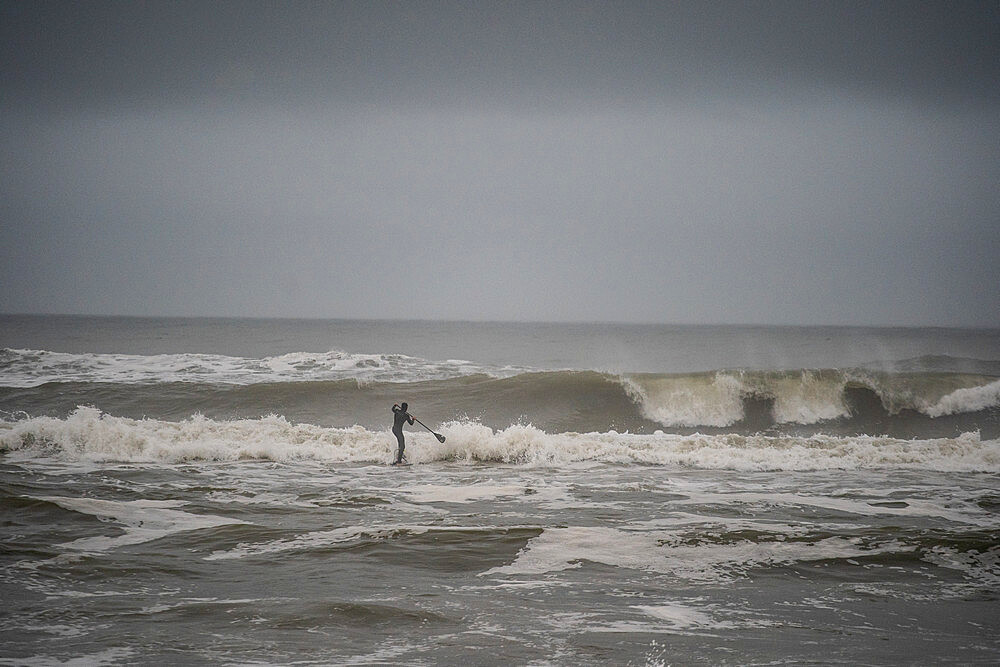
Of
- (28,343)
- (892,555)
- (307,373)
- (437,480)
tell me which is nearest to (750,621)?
(892,555)

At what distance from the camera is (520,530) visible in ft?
39.8

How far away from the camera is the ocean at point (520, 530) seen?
7.80m

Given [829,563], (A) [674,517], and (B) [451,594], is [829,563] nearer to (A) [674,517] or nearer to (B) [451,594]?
(A) [674,517]

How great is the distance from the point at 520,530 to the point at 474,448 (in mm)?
7872

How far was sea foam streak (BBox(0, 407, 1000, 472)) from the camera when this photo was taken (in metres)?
19.1

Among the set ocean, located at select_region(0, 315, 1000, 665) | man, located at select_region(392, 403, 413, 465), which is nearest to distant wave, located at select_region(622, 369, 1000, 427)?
ocean, located at select_region(0, 315, 1000, 665)

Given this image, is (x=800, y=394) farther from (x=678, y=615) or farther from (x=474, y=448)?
(x=678, y=615)

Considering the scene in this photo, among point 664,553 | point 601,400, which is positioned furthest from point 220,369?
point 664,553

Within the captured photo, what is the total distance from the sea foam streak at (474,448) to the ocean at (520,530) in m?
0.09

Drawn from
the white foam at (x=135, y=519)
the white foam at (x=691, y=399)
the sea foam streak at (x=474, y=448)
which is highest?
the white foam at (x=691, y=399)

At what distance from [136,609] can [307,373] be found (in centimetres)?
2893

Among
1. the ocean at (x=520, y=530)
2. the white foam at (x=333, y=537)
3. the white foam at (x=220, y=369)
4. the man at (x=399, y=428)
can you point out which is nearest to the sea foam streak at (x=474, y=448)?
the ocean at (x=520, y=530)

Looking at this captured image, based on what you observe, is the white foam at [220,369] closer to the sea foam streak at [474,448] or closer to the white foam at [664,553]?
the sea foam streak at [474,448]

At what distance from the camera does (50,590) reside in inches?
360
